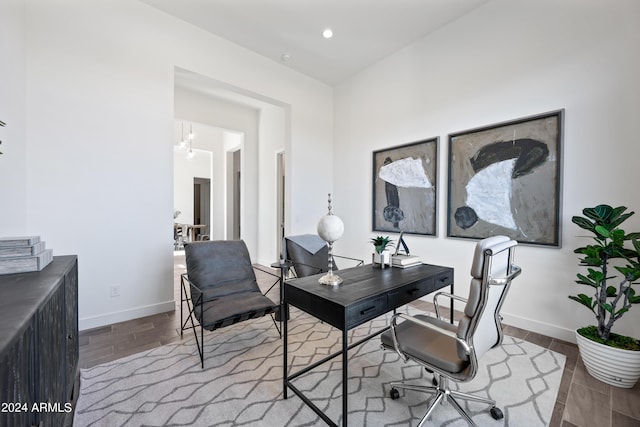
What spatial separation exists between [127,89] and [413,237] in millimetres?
3905

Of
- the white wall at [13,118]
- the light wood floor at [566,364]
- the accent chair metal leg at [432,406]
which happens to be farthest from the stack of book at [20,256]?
the accent chair metal leg at [432,406]

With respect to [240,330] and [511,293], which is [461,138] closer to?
[511,293]

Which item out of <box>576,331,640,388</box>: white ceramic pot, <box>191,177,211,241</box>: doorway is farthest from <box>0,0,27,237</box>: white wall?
<box>191,177,211,241</box>: doorway

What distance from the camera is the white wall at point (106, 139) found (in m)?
2.50

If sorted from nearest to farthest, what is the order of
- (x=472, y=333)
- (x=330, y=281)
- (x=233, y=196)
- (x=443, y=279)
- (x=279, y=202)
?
(x=472, y=333) → (x=330, y=281) → (x=443, y=279) → (x=279, y=202) → (x=233, y=196)

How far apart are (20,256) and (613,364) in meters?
3.78

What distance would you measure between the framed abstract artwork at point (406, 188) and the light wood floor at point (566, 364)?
1.16m

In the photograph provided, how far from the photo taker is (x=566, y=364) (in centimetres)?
214

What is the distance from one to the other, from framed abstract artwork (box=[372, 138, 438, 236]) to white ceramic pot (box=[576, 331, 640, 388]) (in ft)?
5.87

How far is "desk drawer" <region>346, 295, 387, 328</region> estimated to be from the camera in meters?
1.39

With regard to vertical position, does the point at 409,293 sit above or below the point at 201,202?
below

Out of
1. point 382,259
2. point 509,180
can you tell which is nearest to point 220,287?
point 382,259

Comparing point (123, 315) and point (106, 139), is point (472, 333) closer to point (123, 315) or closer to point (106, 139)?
point (123, 315)

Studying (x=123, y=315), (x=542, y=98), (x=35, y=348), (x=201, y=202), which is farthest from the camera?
(x=201, y=202)
